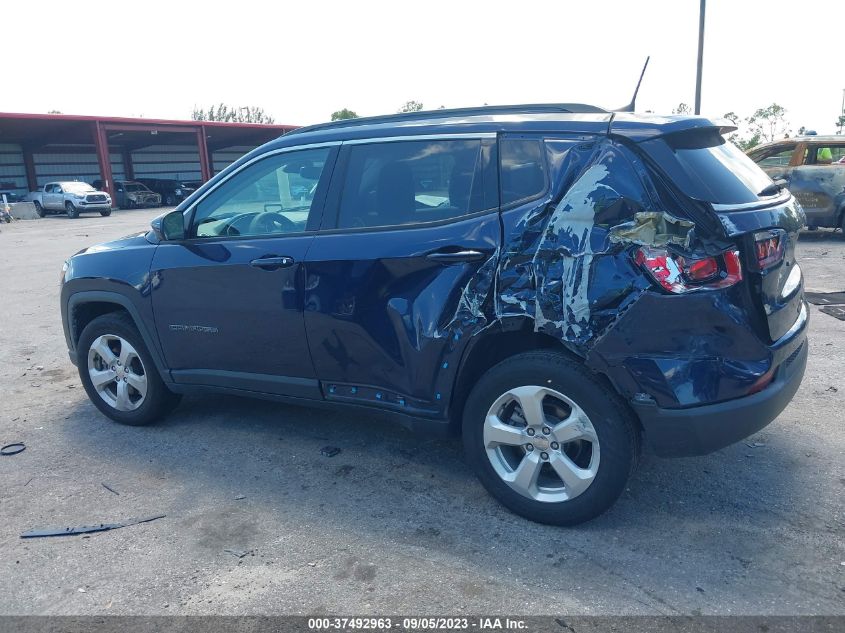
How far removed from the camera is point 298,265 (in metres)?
3.81

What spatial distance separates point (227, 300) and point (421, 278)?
136 centimetres

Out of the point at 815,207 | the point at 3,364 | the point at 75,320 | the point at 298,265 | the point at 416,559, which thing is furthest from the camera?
the point at 815,207

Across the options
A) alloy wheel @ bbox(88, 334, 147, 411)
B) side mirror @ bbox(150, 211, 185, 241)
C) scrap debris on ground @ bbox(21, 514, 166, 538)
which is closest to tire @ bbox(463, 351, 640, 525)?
scrap debris on ground @ bbox(21, 514, 166, 538)

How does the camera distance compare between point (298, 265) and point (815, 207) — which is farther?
point (815, 207)

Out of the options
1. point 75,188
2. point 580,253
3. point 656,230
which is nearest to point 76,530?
point 580,253

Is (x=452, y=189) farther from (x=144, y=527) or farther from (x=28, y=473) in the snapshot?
(x=28, y=473)

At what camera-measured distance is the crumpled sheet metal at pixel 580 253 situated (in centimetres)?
298

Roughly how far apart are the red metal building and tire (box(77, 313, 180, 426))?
35.1 metres

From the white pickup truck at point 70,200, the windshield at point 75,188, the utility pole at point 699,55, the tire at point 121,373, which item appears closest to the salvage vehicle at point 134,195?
the white pickup truck at point 70,200

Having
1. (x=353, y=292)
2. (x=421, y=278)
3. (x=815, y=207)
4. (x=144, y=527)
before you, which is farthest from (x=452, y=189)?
(x=815, y=207)

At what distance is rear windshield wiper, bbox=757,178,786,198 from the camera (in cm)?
332

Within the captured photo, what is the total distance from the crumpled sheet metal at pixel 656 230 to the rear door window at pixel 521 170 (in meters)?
0.47

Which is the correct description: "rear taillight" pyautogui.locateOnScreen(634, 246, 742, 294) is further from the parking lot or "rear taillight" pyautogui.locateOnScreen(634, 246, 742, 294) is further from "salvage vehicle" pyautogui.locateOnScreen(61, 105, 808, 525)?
the parking lot

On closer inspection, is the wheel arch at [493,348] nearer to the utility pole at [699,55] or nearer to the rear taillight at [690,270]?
the rear taillight at [690,270]
